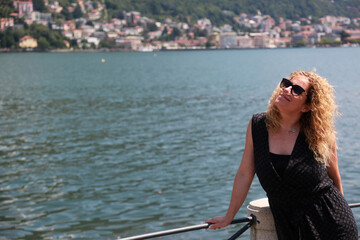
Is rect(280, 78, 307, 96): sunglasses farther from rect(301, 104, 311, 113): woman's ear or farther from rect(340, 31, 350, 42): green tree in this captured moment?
rect(340, 31, 350, 42): green tree

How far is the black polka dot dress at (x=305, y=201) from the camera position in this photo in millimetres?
2387

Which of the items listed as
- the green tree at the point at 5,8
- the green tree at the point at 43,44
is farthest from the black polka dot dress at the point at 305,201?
the green tree at the point at 5,8

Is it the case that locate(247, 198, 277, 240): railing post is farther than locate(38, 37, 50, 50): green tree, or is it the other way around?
locate(38, 37, 50, 50): green tree

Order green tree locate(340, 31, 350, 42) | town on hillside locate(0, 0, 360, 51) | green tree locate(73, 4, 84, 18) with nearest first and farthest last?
town on hillside locate(0, 0, 360, 51) → green tree locate(340, 31, 350, 42) → green tree locate(73, 4, 84, 18)

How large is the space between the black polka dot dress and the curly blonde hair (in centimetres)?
8

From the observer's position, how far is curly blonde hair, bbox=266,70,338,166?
2.49m

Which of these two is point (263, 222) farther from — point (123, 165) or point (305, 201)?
point (123, 165)

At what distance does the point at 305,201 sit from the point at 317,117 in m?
0.38

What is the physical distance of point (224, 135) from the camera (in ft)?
54.5

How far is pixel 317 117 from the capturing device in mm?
2521

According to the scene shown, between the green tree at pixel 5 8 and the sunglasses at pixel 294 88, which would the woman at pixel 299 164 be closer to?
the sunglasses at pixel 294 88

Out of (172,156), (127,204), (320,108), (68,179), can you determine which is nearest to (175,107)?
(172,156)

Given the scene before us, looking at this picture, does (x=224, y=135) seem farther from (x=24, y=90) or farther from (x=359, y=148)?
(x=24, y=90)

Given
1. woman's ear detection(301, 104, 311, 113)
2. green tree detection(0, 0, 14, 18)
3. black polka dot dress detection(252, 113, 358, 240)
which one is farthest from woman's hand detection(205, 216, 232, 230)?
green tree detection(0, 0, 14, 18)
